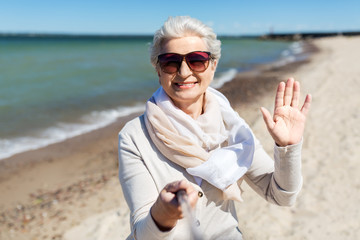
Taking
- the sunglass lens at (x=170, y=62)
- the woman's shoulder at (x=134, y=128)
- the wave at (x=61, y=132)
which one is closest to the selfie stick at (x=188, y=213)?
the woman's shoulder at (x=134, y=128)

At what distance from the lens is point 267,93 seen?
11688 millimetres

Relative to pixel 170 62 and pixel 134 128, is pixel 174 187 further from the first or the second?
pixel 170 62

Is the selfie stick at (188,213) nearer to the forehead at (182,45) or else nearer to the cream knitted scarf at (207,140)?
the cream knitted scarf at (207,140)

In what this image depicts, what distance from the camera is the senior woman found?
1759 millimetres

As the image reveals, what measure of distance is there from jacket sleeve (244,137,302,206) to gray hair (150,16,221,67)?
0.80 metres

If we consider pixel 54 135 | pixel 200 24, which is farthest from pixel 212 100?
pixel 54 135

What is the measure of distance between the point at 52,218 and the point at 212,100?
3.64 m

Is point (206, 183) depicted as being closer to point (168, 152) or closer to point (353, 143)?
point (168, 152)

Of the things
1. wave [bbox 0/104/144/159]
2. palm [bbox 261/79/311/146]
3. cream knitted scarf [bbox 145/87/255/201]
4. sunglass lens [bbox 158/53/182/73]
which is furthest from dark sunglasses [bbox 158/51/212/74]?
wave [bbox 0/104/144/159]

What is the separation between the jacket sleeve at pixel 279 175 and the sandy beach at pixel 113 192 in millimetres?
1644

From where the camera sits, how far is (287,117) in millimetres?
1859

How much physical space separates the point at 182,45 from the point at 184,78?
8.0 inches

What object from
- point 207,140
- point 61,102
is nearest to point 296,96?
point 207,140

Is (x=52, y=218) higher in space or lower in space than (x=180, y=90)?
lower
